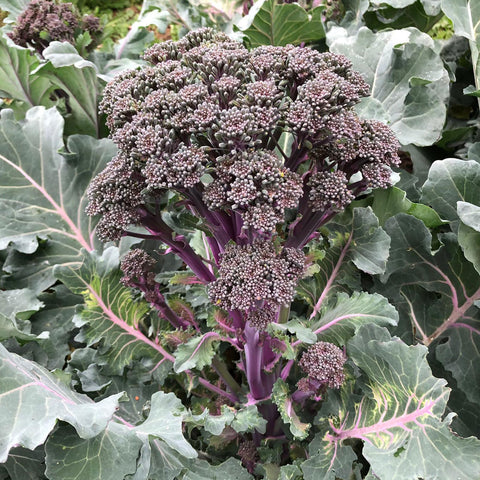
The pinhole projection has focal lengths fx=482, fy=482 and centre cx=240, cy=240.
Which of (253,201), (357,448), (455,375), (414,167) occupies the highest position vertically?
(253,201)

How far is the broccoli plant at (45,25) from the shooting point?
1.85 metres

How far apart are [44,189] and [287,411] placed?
100cm

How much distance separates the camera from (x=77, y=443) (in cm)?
103

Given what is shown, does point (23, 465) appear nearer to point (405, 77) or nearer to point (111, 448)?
point (111, 448)

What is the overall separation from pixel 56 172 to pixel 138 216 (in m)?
0.61

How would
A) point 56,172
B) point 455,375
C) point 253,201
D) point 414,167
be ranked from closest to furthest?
point 253,201, point 455,375, point 56,172, point 414,167

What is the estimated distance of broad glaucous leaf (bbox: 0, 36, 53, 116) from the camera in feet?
5.72

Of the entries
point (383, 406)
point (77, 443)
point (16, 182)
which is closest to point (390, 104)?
point (383, 406)

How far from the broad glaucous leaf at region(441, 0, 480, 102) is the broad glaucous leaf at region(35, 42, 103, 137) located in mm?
1176

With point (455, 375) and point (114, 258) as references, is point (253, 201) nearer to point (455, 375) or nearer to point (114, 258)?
point (114, 258)

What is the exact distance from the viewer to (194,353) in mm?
1115

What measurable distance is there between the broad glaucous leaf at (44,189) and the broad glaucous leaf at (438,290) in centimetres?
93

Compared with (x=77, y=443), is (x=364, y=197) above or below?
above

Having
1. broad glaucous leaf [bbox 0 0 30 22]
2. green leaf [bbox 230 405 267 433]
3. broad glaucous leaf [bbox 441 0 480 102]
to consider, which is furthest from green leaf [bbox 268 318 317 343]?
broad glaucous leaf [bbox 0 0 30 22]
